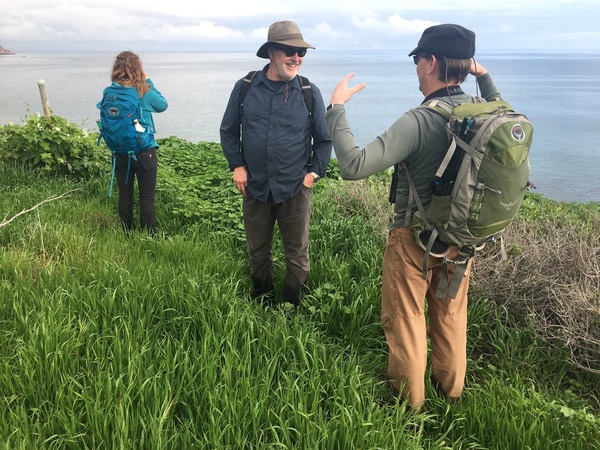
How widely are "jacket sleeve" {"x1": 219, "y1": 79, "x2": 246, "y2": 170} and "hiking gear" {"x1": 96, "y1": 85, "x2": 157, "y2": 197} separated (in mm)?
1555

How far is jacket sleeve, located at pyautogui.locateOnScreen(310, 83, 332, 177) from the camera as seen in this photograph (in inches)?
137

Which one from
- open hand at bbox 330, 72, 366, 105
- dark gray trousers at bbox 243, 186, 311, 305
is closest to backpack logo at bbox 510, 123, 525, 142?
open hand at bbox 330, 72, 366, 105

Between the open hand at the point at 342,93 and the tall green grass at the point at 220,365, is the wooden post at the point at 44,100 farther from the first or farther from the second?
the open hand at the point at 342,93

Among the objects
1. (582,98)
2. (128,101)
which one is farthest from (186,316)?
(582,98)

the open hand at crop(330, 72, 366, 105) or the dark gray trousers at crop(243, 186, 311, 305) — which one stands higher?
the open hand at crop(330, 72, 366, 105)

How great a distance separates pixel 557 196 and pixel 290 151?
12.9 m

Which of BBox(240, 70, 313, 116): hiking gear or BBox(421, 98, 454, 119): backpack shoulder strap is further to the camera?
BBox(240, 70, 313, 116): hiking gear

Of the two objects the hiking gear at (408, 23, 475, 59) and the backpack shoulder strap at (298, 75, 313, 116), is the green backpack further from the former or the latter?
the backpack shoulder strap at (298, 75, 313, 116)

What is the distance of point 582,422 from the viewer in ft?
8.73

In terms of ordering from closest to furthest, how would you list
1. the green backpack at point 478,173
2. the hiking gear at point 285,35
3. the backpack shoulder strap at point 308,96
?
the green backpack at point 478,173 → the hiking gear at point 285,35 → the backpack shoulder strap at point 308,96

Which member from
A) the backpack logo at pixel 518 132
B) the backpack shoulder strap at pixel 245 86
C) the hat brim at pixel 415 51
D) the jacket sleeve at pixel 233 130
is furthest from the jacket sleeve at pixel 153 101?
the backpack logo at pixel 518 132

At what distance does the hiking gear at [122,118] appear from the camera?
4.65 m

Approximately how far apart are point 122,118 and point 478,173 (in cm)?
369

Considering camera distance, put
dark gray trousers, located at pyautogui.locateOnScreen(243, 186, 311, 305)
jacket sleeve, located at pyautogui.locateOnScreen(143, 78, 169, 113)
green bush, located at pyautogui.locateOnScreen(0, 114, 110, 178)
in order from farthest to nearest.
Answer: green bush, located at pyautogui.locateOnScreen(0, 114, 110, 178) < jacket sleeve, located at pyautogui.locateOnScreen(143, 78, 169, 113) < dark gray trousers, located at pyautogui.locateOnScreen(243, 186, 311, 305)
